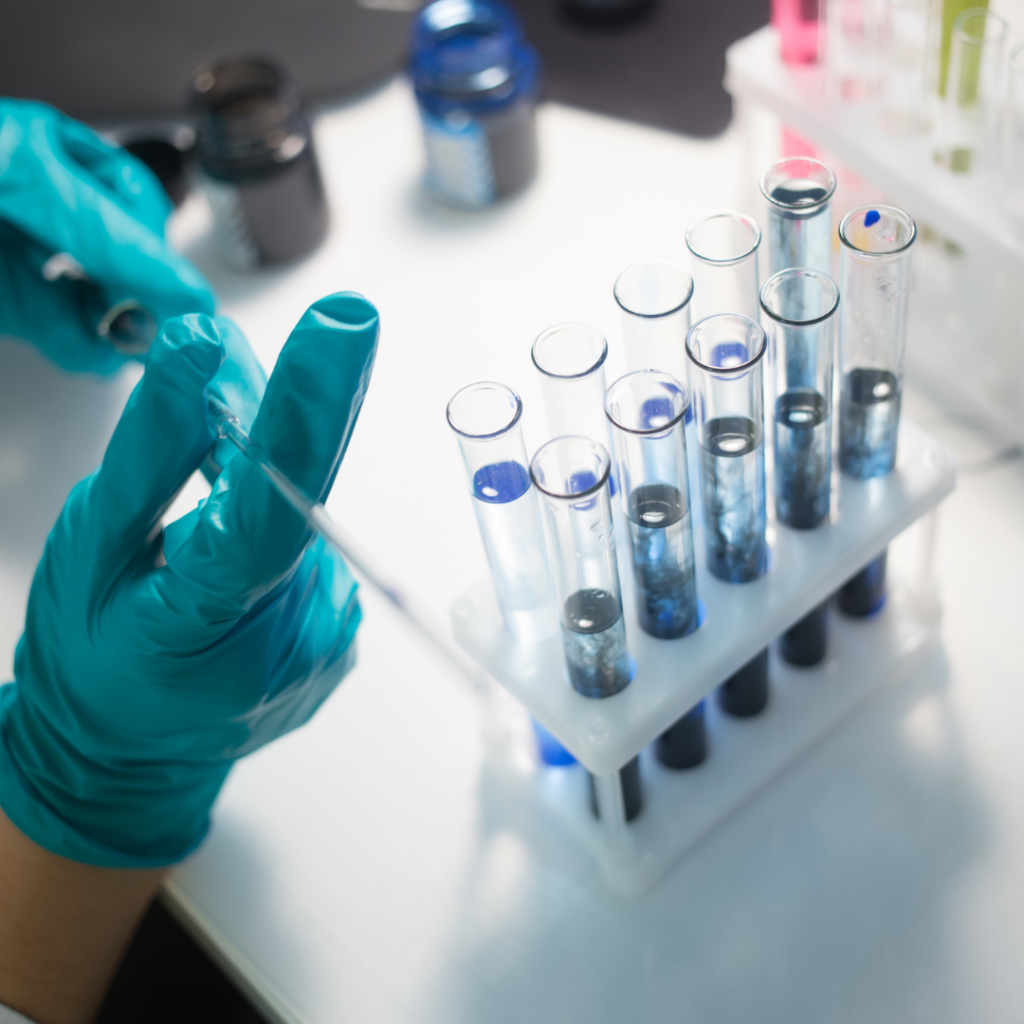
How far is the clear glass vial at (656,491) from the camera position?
863mm

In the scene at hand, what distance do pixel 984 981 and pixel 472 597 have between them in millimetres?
524

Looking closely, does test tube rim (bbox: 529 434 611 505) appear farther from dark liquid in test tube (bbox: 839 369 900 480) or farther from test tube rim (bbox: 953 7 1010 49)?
test tube rim (bbox: 953 7 1010 49)

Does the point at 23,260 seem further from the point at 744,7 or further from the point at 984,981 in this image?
the point at 984,981

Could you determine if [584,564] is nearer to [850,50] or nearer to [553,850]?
[553,850]

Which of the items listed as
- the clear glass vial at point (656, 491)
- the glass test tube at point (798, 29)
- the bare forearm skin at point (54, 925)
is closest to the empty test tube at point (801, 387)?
the clear glass vial at point (656, 491)

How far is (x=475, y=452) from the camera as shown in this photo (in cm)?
88

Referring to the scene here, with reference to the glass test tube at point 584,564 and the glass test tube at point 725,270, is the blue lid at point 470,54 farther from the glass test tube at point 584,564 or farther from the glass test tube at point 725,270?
the glass test tube at point 584,564

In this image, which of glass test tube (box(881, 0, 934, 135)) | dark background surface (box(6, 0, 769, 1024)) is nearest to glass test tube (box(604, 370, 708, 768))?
glass test tube (box(881, 0, 934, 135))

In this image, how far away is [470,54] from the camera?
58.7 inches

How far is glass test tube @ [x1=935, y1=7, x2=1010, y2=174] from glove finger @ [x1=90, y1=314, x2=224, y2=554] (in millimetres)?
786

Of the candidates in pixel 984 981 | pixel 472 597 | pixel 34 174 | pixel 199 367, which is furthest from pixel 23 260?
pixel 984 981

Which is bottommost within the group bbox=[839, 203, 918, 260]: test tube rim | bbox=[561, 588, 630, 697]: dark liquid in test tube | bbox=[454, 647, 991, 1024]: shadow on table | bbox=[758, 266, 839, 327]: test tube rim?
bbox=[454, 647, 991, 1024]: shadow on table

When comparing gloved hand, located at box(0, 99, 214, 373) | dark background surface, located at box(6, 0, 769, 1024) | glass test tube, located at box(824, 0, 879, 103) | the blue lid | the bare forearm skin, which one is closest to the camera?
the bare forearm skin

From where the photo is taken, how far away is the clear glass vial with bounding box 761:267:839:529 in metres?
0.90
